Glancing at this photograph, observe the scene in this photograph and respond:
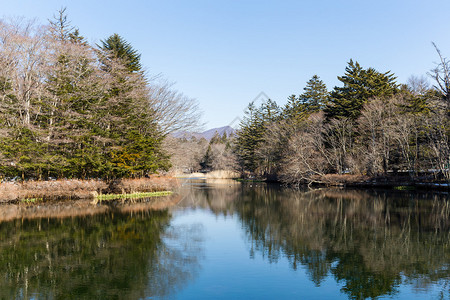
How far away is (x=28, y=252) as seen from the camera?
10.4 meters

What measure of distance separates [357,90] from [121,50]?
32554mm

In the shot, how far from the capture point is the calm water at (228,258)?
287 inches

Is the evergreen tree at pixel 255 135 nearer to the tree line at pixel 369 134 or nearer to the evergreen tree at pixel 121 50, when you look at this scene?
the tree line at pixel 369 134

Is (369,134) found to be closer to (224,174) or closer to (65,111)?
(65,111)

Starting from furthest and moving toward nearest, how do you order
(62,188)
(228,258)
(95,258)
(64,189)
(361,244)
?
(64,189)
(62,188)
(361,244)
(228,258)
(95,258)

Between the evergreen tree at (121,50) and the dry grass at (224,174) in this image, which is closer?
the evergreen tree at (121,50)

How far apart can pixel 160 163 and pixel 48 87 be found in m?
12.0

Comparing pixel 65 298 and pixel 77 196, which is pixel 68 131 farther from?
pixel 65 298

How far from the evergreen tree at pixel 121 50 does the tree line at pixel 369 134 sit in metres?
23.8

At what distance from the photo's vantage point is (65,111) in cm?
2641

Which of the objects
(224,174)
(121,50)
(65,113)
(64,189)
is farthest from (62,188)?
(224,174)

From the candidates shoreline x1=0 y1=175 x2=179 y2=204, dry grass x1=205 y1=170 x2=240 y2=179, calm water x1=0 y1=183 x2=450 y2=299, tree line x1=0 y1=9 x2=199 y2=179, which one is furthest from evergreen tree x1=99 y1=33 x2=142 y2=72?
dry grass x1=205 y1=170 x2=240 y2=179

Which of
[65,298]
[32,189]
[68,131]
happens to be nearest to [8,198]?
[32,189]

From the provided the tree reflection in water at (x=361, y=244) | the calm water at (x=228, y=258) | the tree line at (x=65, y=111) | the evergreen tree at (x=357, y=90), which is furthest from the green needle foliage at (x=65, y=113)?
the evergreen tree at (x=357, y=90)
